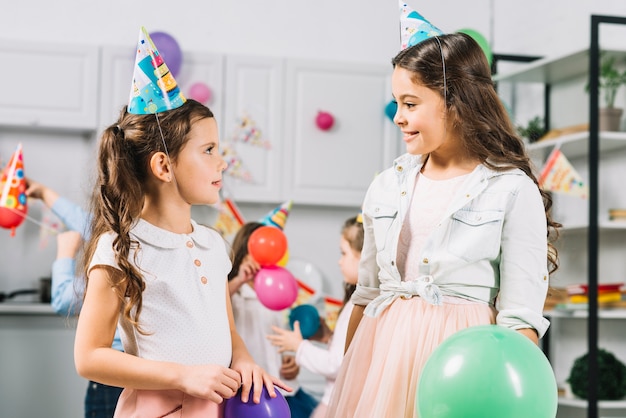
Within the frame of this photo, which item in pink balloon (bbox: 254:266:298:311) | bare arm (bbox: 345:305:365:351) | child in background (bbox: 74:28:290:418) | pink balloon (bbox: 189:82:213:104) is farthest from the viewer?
pink balloon (bbox: 189:82:213:104)

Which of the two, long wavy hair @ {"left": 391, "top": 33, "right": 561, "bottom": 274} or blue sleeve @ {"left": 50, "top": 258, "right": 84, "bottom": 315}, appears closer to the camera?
long wavy hair @ {"left": 391, "top": 33, "right": 561, "bottom": 274}

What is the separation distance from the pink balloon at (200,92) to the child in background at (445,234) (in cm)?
273

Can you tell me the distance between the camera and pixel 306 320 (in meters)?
3.26

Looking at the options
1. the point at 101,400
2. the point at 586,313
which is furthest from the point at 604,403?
the point at 101,400

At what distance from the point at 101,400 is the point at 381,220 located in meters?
1.47

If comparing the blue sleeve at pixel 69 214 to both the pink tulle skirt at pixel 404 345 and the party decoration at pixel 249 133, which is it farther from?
the pink tulle skirt at pixel 404 345

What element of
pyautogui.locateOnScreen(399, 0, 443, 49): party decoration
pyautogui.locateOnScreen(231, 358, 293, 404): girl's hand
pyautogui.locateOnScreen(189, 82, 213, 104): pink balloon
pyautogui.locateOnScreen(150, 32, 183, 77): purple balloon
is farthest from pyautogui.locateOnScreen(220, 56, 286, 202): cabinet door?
pyautogui.locateOnScreen(231, 358, 293, 404): girl's hand

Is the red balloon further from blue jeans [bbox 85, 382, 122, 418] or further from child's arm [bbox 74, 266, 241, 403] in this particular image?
child's arm [bbox 74, 266, 241, 403]

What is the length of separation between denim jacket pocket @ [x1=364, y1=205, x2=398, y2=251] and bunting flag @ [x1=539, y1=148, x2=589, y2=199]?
2.30 meters

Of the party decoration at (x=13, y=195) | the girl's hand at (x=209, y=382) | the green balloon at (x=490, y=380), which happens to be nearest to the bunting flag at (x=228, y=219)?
the party decoration at (x=13, y=195)

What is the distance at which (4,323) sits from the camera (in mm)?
4203

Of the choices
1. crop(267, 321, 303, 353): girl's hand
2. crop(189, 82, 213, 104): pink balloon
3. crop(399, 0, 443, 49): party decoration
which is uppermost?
crop(189, 82, 213, 104): pink balloon

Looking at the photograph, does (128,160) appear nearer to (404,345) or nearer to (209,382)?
(209,382)

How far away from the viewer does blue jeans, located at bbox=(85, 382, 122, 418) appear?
2.86 m
